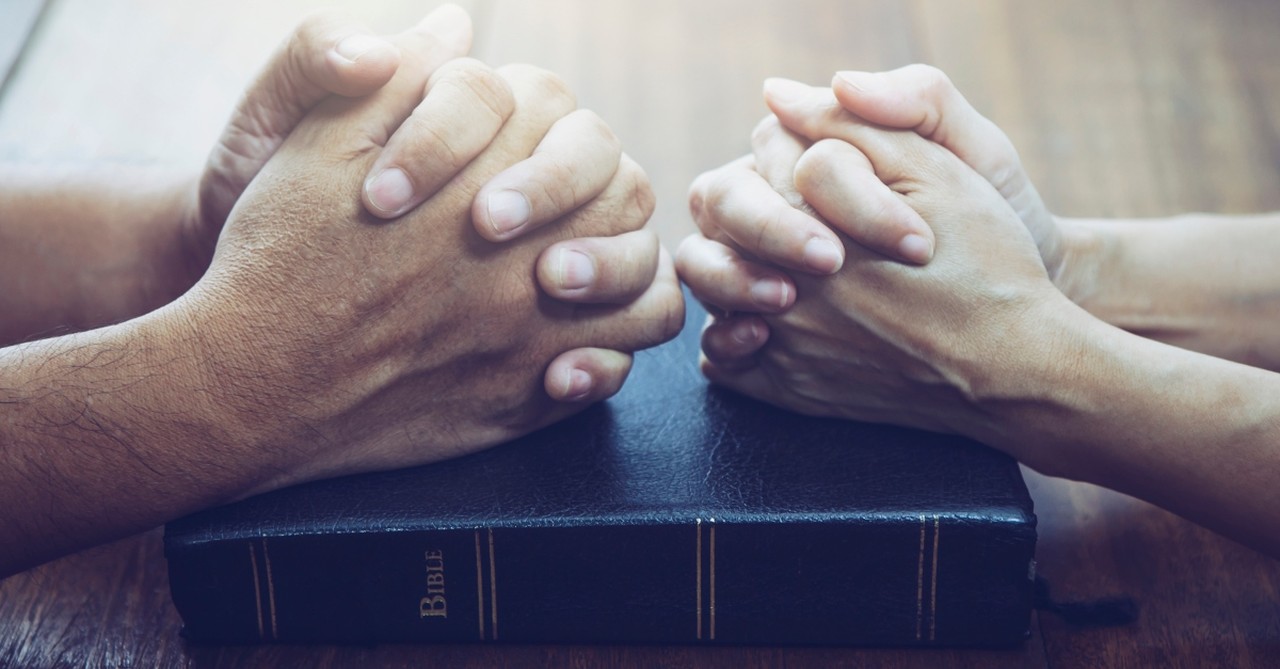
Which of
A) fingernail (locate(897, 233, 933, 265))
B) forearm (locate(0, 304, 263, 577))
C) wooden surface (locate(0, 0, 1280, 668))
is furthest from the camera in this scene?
wooden surface (locate(0, 0, 1280, 668))

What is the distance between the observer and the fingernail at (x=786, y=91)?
3.65 feet

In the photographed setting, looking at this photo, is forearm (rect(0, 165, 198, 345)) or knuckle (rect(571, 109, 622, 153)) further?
forearm (rect(0, 165, 198, 345))

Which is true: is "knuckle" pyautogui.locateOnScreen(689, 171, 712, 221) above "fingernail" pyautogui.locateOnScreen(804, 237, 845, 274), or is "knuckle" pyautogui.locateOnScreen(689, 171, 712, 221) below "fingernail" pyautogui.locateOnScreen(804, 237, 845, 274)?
below

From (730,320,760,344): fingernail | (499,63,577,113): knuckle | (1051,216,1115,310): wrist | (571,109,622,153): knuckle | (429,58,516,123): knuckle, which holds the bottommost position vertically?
(1051,216,1115,310): wrist

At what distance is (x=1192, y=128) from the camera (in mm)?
1612

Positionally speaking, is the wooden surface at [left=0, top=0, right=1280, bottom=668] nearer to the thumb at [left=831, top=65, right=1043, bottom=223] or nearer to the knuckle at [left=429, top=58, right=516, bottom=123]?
the thumb at [left=831, top=65, right=1043, bottom=223]

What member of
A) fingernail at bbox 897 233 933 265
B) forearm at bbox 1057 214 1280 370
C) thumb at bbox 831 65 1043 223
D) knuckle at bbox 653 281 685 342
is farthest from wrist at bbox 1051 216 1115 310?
knuckle at bbox 653 281 685 342

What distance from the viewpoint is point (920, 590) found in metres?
0.89

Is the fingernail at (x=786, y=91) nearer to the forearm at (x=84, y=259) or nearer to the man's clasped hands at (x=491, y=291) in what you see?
the man's clasped hands at (x=491, y=291)

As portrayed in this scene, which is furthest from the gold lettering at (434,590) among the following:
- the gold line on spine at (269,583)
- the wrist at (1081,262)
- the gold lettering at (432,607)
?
the wrist at (1081,262)

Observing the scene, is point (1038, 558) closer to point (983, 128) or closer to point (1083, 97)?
point (983, 128)

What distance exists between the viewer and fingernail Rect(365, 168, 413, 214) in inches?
36.3

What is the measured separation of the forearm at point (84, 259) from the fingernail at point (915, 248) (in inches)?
29.5

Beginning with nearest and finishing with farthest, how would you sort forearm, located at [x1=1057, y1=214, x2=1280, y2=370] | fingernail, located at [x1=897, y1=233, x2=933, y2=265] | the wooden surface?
fingernail, located at [x1=897, y1=233, x2=933, y2=265] → forearm, located at [x1=1057, y1=214, x2=1280, y2=370] → the wooden surface
